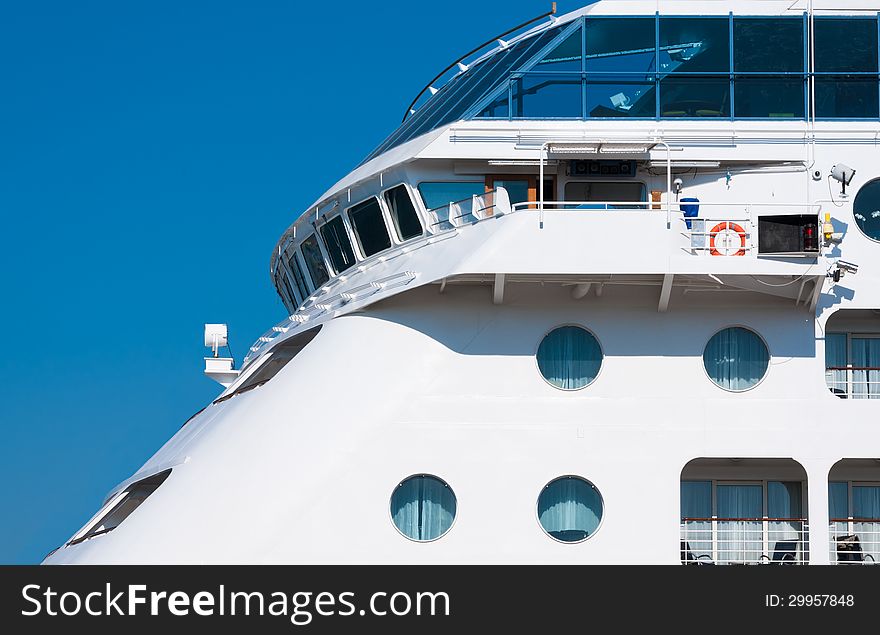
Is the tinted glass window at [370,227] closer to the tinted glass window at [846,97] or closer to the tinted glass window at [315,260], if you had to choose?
the tinted glass window at [315,260]

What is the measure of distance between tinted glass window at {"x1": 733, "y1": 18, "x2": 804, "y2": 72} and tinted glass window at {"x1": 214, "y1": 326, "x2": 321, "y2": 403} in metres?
8.32

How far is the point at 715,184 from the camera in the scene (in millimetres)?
23734

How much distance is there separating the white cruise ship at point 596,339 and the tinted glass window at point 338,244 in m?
0.34

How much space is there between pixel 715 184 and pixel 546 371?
4349 millimetres

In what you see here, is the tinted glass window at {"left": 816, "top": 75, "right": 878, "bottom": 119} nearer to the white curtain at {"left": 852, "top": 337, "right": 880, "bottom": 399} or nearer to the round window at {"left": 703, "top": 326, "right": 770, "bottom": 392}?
the white curtain at {"left": 852, "top": 337, "right": 880, "bottom": 399}

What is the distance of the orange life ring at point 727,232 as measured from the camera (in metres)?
22.1

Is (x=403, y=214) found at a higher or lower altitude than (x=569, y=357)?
higher

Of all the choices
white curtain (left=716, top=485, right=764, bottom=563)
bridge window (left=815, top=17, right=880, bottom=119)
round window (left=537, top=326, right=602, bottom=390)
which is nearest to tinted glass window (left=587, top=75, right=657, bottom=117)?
bridge window (left=815, top=17, right=880, bottom=119)

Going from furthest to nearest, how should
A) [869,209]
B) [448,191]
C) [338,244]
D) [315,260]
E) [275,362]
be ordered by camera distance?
[315,260], [338,244], [275,362], [448,191], [869,209]

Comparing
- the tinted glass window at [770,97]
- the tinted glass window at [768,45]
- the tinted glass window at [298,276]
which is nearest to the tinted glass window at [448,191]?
the tinted glass window at [298,276]

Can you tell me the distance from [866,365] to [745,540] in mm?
3476

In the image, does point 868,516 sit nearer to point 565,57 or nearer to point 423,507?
point 423,507

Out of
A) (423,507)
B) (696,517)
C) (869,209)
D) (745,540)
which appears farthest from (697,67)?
(423,507)

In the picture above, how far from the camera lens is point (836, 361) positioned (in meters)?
23.5
